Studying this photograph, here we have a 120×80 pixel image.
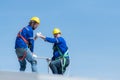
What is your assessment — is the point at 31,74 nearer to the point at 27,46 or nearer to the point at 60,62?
the point at 27,46

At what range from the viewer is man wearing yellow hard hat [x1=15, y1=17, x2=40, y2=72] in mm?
14258

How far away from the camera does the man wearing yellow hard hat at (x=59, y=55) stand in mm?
15359

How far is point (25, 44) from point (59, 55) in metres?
1.74

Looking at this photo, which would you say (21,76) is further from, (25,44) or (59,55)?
(59,55)

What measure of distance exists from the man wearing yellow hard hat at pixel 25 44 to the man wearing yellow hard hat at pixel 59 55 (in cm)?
124

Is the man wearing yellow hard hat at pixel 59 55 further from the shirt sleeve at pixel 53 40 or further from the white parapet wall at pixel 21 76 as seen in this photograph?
the white parapet wall at pixel 21 76

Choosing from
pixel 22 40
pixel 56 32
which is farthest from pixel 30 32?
pixel 56 32

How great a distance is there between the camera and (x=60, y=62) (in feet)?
50.4

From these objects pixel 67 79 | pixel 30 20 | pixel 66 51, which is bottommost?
pixel 67 79

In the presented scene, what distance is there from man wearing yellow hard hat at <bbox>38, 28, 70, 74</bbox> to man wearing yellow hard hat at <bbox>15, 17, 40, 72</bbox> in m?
1.24

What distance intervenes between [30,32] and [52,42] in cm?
112

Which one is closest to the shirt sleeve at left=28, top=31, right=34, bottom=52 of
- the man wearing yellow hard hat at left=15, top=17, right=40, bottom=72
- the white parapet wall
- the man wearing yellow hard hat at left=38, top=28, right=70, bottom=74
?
the man wearing yellow hard hat at left=15, top=17, right=40, bottom=72

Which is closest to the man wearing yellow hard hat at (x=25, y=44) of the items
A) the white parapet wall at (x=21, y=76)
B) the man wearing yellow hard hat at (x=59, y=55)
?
the man wearing yellow hard hat at (x=59, y=55)

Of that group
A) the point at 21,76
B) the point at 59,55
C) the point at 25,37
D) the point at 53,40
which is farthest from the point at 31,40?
the point at 21,76
